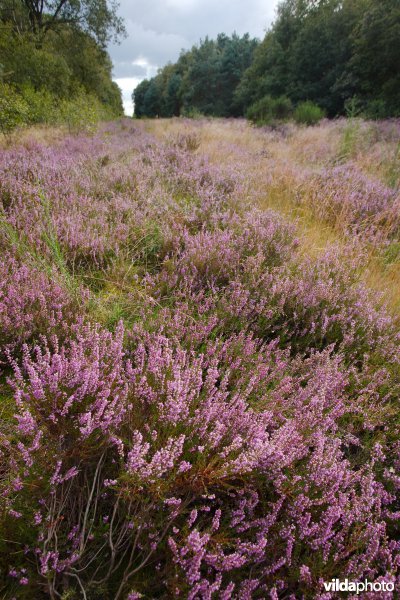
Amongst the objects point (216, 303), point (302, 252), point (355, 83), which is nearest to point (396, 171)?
point (302, 252)

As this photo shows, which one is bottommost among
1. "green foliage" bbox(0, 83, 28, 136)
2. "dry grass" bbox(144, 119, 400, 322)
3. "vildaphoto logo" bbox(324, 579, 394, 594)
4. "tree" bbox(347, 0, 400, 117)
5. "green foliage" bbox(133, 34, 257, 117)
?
"vildaphoto logo" bbox(324, 579, 394, 594)

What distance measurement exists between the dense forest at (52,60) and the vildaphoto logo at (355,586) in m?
9.59

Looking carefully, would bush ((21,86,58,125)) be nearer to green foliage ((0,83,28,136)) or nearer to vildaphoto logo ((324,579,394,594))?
green foliage ((0,83,28,136))

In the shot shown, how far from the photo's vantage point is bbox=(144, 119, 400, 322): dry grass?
10.3 ft

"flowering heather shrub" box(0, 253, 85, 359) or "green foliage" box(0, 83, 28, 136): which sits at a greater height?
"green foliage" box(0, 83, 28, 136)

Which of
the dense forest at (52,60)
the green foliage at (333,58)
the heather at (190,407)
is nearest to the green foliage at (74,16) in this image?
the dense forest at (52,60)

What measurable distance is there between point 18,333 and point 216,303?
1.24 meters

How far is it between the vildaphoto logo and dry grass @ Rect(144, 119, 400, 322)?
5.97 ft

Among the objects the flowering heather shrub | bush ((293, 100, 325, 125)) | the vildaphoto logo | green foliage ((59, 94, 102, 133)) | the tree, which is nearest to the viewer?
the vildaphoto logo

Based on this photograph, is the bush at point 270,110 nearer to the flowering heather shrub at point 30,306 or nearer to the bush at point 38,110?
the bush at point 38,110

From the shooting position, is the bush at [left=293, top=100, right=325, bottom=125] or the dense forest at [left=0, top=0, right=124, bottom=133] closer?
the dense forest at [left=0, top=0, right=124, bottom=133]

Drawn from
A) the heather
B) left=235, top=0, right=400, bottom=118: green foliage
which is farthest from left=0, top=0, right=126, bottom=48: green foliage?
the heather

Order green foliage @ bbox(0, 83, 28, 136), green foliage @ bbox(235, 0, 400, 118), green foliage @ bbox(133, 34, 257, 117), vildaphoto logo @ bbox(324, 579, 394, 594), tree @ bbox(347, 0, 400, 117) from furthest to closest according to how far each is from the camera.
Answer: green foliage @ bbox(133, 34, 257, 117) < green foliage @ bbox(235, 0, 400, 118) < tree @ bbox(347, 0, 400, 117) < green foliage @ bbox(0, 83, 28, 136) < vildaphoto logo @ bbox(324, 579, 394, 594)

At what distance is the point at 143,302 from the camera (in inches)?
90.3
